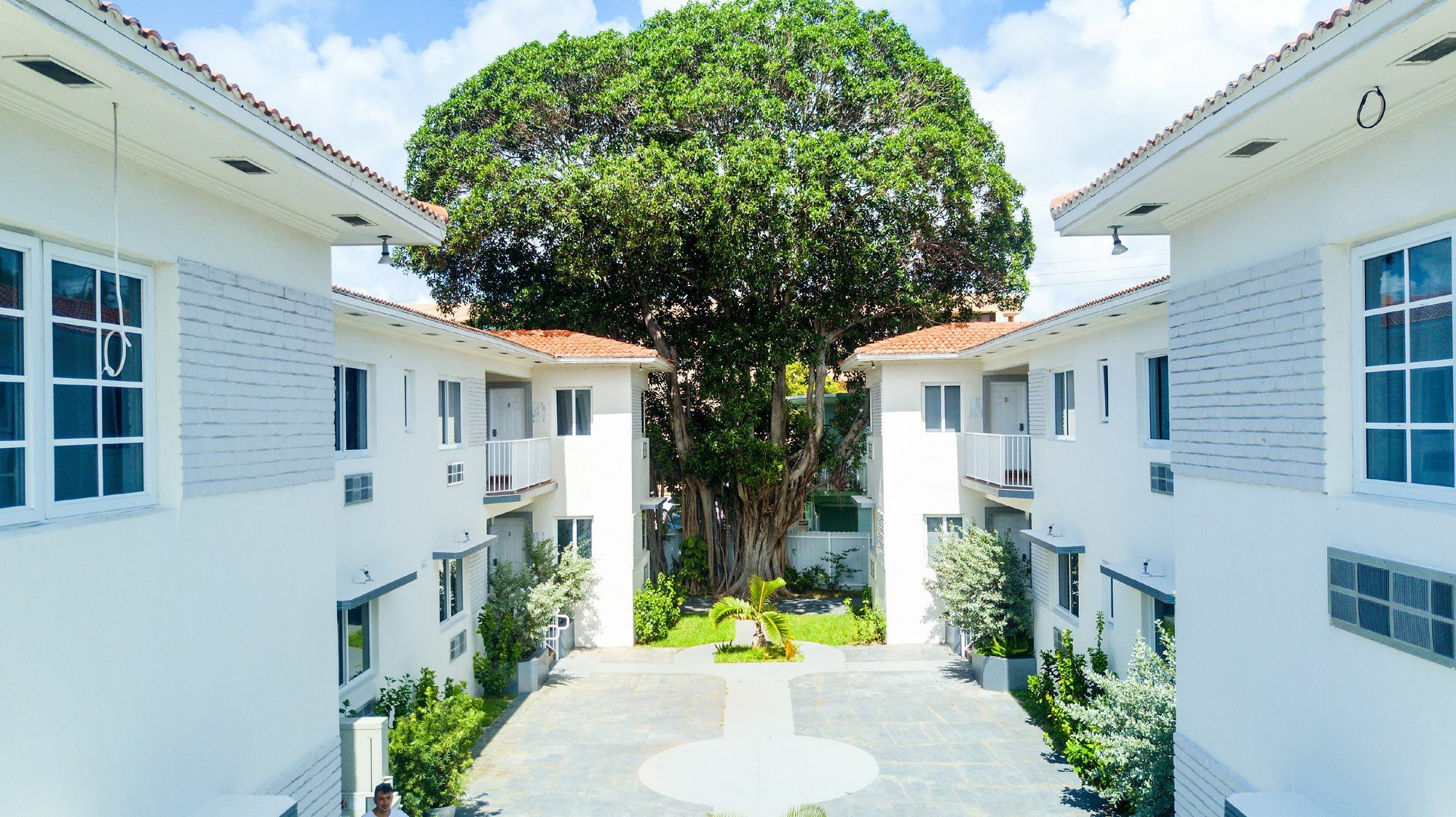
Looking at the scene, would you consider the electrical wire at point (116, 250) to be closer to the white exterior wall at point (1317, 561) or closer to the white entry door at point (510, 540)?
the white exterior wall at point (1317, 561)

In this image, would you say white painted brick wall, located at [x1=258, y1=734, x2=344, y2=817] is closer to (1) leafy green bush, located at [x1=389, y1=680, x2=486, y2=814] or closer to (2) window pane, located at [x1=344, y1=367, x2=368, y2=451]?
(1) leafy green bush, located at [x1=389, y1=680, x2=486, y2=814]

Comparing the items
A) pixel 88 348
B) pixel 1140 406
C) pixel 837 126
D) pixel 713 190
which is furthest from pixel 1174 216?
pixel 837 126

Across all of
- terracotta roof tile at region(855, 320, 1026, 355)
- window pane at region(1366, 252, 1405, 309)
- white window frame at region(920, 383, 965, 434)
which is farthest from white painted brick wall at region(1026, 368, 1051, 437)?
window pane at region(1366, 252, 1405, 309)

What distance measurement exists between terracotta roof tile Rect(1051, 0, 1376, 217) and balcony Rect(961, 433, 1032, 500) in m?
9.68

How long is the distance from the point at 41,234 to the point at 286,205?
2239 mm

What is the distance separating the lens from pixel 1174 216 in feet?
24.2

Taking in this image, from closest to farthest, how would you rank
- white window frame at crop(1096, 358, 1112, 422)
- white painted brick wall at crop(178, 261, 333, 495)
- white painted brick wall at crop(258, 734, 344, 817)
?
white painted brick wall at crop(178, 261, 333, 495)
white painted brick wall at crop(258, 734, 344, 817)
white window frame at crop(1096, 358, 1112, 422)

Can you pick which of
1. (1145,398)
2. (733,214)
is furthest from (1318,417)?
(733,214)

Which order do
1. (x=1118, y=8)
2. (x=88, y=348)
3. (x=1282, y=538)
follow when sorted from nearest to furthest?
(x=88, y=348)
(x=1282, y=538)
(x=1118, y=8)

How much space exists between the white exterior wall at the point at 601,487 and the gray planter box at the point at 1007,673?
7.48 m

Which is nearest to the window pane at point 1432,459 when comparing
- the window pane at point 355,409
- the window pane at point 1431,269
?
the window pane at point 1431,269

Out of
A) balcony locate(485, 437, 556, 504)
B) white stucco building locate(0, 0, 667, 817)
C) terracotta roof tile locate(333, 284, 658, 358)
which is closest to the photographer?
white stucco building locate(0, 0, 667, 817)

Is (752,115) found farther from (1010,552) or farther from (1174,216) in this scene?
(1174,216)

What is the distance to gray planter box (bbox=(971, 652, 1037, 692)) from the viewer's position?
51.0 ft
